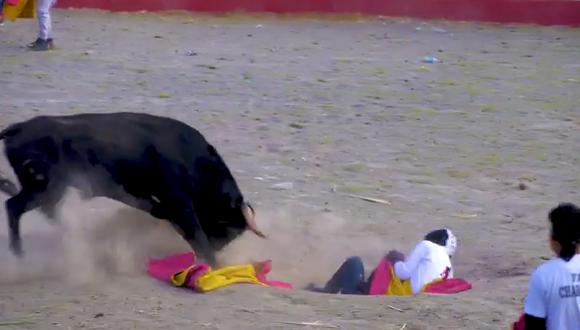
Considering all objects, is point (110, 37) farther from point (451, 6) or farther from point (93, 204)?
point (93, 204)

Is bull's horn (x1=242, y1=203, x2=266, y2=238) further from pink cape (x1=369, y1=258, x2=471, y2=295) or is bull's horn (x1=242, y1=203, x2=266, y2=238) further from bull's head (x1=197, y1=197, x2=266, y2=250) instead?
pink cape (x1=369, y1=258, x2=471, y2=295)

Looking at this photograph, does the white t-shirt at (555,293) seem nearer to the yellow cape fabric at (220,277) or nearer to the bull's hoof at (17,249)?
the yellow cape fabric at (220,277)

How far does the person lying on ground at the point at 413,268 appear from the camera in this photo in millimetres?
7027

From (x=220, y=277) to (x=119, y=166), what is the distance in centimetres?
93

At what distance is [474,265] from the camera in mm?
7758

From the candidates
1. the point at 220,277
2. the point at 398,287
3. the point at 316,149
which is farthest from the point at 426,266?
the point at 316,149

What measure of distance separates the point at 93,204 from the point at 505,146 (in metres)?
4.08

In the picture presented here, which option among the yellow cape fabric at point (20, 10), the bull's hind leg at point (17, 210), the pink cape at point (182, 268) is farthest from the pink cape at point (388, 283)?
the yellow cape fabric at point (20, 10)

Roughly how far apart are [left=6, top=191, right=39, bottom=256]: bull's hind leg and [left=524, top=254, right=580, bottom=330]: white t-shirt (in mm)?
3377

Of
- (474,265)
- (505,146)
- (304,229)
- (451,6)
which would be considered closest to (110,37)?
(451,6)

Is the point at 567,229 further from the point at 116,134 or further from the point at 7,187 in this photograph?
the point at 7,187

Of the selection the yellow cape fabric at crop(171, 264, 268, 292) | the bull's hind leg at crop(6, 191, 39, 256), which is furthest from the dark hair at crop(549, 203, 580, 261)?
the bull's hind leg at crop(6, 191, 39, 256)

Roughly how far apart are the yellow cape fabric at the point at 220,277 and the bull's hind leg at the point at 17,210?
0.97 metres

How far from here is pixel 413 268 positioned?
7.13 meters
